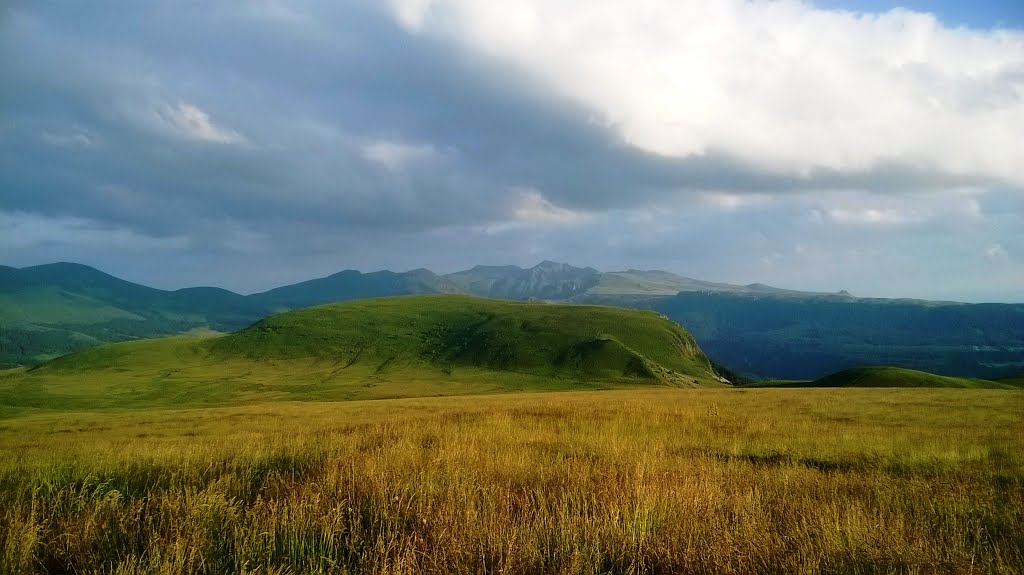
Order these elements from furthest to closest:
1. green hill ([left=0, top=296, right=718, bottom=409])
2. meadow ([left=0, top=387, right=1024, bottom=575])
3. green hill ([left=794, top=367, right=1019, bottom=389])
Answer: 1. green hill ([left=0, top=296, right=718, bottom=409])
2. green hill ([left=794, top=367, right=1019, bottom=389])
3. meadow ([left=0, top=387, right=1024, bottom=575])

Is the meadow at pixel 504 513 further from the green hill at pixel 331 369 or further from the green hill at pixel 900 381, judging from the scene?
the green hill at pixel 331 369

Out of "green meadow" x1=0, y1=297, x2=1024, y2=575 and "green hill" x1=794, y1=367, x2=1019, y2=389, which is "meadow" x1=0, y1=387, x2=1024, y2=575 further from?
Result: "green hill" x1=794, y1=367, x2=1019, y2=389

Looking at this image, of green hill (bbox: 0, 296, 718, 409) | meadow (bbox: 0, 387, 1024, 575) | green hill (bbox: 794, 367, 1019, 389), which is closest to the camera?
meadow (bbox: 0, 387, 1024, 575)

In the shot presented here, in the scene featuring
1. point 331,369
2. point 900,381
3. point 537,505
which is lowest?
point 331,369

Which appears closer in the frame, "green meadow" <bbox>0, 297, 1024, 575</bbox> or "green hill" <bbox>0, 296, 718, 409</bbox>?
"green meadow" <bbox>0, 297, 1024, 575</bbox>

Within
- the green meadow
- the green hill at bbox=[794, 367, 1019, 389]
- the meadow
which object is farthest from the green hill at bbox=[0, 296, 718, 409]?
the meadow

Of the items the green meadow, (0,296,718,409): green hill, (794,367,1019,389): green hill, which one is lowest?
(0,296,718,409): green hill

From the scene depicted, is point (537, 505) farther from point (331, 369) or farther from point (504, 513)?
point (331, 369)

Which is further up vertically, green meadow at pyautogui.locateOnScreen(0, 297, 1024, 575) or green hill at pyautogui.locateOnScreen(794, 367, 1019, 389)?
green meadow at pyautogui.locateOnScreen(0, 297, 1024, 575)

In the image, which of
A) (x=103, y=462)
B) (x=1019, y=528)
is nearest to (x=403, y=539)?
(x=1019, y=528)

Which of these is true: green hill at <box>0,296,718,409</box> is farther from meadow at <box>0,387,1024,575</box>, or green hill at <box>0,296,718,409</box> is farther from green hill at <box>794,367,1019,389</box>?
meadow at <box>0,387,1024,575</box>

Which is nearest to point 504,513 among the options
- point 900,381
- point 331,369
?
point 900,381

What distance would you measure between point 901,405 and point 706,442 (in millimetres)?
26714

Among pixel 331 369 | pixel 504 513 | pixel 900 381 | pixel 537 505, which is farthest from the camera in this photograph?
pixel 331 369
